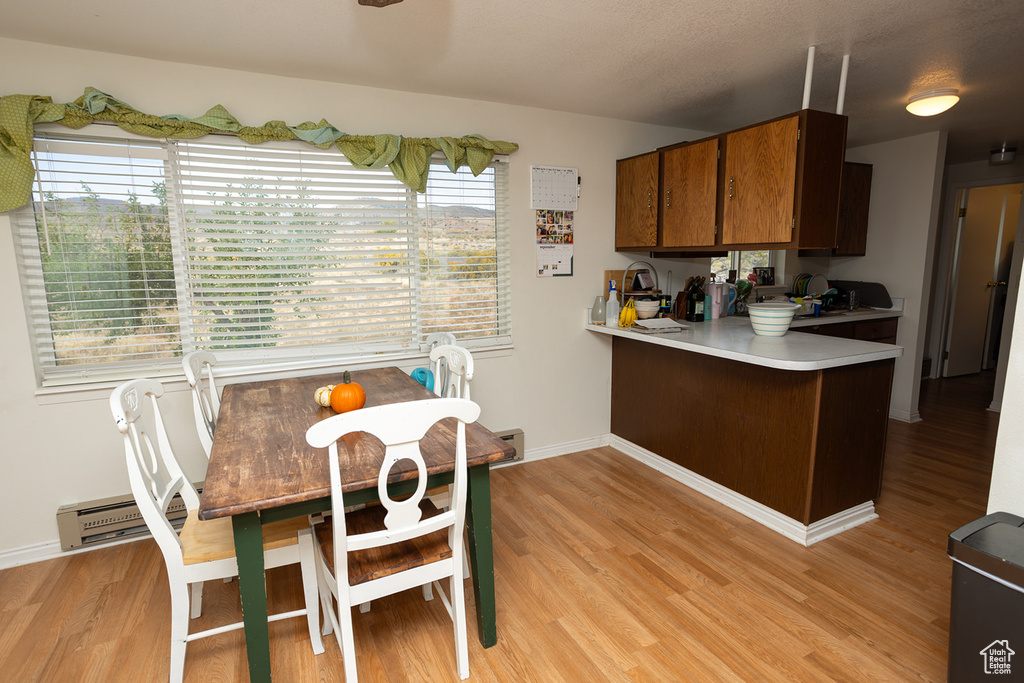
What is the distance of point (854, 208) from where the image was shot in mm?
4297

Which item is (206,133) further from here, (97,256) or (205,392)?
(205,392)

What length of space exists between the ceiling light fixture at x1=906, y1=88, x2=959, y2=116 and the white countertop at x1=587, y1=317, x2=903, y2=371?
1.37 meters

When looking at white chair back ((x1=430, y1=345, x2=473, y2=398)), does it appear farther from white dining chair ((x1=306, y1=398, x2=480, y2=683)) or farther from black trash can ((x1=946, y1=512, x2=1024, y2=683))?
black trash can ((x1=946, y1=512, x2=1024, y2=683))

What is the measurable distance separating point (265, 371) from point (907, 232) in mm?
4955

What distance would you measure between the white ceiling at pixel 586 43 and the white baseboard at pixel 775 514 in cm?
225

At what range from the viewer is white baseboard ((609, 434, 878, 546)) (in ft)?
8.07

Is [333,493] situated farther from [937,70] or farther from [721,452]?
[937,70]

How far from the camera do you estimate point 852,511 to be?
2.59 m

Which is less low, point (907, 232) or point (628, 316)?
point (907, 232)

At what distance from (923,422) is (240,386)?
511 centimetres

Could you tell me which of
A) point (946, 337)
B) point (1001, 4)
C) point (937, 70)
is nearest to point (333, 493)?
point (1001, 4)

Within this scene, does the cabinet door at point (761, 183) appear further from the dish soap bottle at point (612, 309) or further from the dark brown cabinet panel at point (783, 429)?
the dish soap bottle at point (612, 309)

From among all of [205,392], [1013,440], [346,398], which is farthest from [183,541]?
[1013,440]

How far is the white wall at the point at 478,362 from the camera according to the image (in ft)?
7.50
